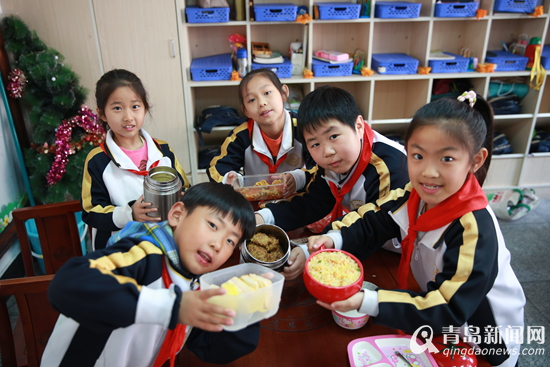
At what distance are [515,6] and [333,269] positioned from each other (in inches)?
120

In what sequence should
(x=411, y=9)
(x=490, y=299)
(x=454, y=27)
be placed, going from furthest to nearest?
(x=454, y=27) < (x=411, y=9) < (x=490, y=299)

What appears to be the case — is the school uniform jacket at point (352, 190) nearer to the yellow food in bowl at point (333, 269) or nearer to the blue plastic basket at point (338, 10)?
the yellow food in bowl at point (333, 269)

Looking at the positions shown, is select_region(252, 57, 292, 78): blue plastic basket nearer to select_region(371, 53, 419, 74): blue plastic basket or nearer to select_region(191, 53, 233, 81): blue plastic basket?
select_region(191, 53, 233, 81): blue plastic basket

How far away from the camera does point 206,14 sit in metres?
2.81

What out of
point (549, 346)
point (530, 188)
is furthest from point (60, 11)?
point (530, 188)

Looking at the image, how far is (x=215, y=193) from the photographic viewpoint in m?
1.02

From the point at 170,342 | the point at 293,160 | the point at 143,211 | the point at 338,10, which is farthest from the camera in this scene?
the point at 338,10

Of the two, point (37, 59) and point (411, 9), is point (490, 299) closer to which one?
point (411, 9)

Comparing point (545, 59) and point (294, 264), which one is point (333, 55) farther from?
point (294, 264)

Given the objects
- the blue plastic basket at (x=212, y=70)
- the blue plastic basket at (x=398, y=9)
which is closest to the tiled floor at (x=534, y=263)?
the blue plastic basket at (x=398, y=9)

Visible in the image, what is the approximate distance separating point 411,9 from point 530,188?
6.44ft

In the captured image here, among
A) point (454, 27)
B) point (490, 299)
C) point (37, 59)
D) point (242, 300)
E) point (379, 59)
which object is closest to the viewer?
point (242, 300)

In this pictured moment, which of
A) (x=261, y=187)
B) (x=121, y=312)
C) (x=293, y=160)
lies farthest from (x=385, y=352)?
(x=293, y=160)

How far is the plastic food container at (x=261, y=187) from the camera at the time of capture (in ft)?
5.27
